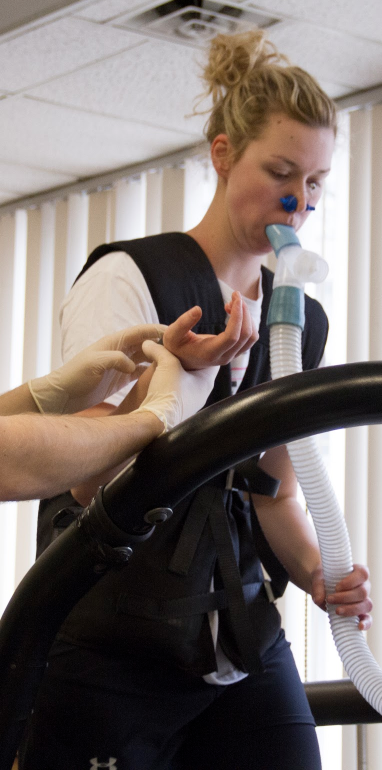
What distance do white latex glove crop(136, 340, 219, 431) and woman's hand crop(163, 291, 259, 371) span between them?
0.05 ft

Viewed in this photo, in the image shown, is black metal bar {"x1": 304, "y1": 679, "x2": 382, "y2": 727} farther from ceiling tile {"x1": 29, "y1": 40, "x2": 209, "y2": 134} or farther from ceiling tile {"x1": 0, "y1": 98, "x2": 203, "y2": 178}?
ceiling tile {"x1": 0, "y1": 98, "x2": 203, "y2": 178}

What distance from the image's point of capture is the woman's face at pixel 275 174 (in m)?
1.46

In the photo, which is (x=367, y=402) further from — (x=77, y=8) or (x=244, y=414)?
(x=77, y=8)

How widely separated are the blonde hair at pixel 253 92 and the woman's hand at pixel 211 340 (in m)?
0.65

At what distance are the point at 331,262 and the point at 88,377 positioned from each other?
204 centimetres

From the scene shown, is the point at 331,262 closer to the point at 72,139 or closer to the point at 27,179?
the point at 72,139

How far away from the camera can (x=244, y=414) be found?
64 cm

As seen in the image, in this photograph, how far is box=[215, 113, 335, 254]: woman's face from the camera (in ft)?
4.78

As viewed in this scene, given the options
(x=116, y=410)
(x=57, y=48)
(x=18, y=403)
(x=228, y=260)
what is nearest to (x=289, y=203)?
(x=228, y=260)

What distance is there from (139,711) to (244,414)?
0.78 metres

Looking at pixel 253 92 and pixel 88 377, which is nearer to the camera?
pixel 88 377

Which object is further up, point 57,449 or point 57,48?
point 57,48

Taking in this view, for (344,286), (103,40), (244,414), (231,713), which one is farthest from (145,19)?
(244,414)

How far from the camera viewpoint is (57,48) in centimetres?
254
